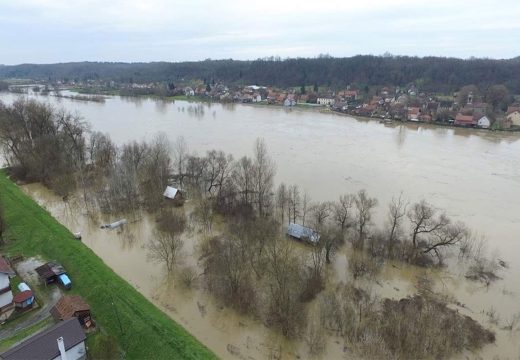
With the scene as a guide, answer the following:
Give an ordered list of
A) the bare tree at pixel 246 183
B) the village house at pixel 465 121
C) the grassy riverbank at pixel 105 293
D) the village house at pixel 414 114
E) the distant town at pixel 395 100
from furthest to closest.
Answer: the village house at pixel 414 114 < the distant town at pixel 395 100 < the village house at pixel 465 121 < the bare tree at pixel 246 183 < the grassy riverbank at pixel 105 293

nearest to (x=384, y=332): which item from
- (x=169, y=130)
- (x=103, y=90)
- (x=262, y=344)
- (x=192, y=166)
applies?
(x=262, y=344)

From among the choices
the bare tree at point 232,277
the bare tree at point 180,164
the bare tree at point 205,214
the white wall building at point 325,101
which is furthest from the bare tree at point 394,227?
the white wall building at point 325,101

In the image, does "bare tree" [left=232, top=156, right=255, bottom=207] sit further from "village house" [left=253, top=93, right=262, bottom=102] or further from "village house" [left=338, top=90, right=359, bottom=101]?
"village house" [left=338, top=90, right=359, bottom=101]

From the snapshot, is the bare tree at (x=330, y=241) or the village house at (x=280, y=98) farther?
the village house at (x=280, y=98)

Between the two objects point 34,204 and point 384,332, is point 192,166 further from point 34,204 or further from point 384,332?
point 384,332

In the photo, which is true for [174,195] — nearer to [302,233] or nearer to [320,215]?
[302,233]

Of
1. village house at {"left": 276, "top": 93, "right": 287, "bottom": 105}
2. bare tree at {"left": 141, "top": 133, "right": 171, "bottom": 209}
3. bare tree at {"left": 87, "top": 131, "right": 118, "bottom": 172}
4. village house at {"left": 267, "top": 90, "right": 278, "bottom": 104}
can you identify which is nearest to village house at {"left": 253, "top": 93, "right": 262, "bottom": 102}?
village house at {"left": 267, "top": 90, "right": 278, "bottom": 104}

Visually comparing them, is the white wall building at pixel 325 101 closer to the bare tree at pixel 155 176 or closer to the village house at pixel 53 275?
the bare tree at pixel 155 176
